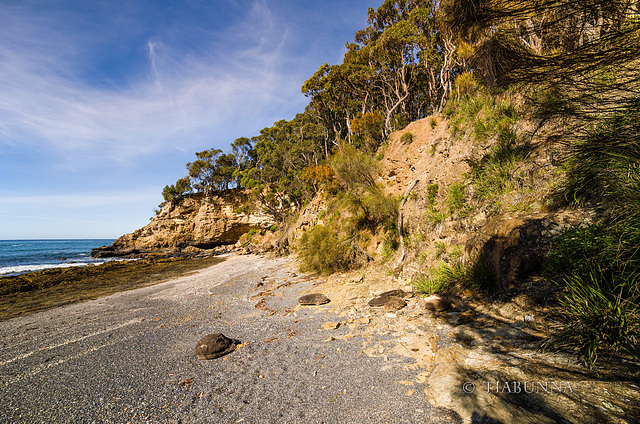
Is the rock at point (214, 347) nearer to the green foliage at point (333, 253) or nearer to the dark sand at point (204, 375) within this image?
the dark sand at point (204, 375)

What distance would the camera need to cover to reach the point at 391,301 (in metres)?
5.33

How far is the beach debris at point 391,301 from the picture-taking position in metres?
5.15

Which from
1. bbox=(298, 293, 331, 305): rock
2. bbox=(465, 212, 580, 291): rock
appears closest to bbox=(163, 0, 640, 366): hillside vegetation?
bbox=(465, 212, 580, 291): rock

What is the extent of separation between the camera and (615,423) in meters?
1.68

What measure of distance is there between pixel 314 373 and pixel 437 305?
2745mm

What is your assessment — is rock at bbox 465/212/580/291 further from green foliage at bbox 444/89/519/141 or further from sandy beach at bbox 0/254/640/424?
green foliage at bbox 444/89/519/141

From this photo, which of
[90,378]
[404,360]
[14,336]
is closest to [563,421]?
[404,360]

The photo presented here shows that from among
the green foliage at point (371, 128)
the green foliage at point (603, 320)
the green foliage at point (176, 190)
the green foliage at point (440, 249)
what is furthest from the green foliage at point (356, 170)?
the green foliage at point (176, 190)

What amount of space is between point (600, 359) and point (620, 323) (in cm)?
43

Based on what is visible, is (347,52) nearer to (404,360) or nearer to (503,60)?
(503,60)

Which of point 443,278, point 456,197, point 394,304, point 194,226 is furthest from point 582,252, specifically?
point 194,226

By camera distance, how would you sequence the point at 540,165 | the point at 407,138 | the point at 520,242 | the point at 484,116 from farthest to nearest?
the point at 407,138
the point at 484,116
the point at 540,165
the point at 520,242

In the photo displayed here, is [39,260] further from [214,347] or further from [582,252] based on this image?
[582,252]

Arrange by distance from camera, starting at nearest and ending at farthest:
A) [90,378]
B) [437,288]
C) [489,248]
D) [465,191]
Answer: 1. [90,378]
2. [489,248]
3. [437,288]
4. [465,191]
